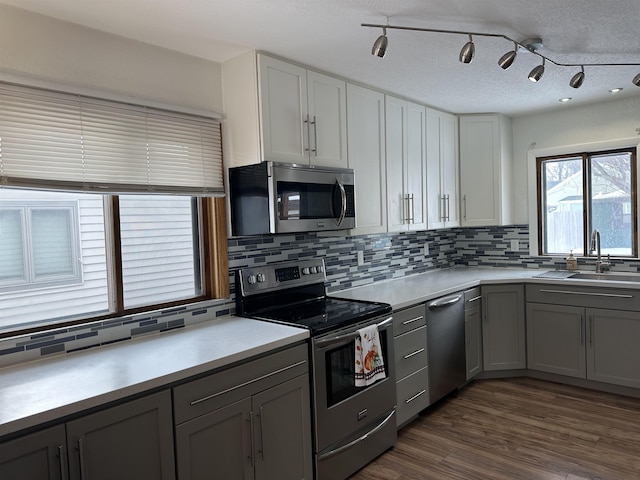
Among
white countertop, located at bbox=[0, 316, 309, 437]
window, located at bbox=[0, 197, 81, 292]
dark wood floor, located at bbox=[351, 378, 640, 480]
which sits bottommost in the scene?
dark wood floor, located at bbox=[351, 378, 640, 480]

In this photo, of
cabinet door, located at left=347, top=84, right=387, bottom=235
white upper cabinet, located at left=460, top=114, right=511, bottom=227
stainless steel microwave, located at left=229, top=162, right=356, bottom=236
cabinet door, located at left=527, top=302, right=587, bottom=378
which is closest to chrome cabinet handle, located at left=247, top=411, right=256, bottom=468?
stainless steel microwave, located at left=229, top=162, right=356, bottom=236

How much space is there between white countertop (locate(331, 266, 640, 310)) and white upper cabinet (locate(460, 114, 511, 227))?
483 millimetres

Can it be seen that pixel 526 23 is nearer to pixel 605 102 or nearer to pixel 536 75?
pixel 536 75

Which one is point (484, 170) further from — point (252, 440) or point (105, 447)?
point (105, 447)

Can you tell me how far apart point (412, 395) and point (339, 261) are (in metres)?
1.06

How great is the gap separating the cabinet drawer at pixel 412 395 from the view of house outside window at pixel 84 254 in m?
1.43

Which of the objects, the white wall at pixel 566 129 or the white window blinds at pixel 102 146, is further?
the white wall at pixel 566 129

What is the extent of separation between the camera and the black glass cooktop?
7.74ft

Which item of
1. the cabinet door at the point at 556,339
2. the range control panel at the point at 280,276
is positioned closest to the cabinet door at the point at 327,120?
the range control panel at the point at 280,276

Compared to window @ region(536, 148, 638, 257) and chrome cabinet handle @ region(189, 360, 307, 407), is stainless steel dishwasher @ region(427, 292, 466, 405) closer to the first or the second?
chrome cabinet handle @ region(189, 360, 307, 407)

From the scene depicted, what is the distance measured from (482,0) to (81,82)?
1.83 metres

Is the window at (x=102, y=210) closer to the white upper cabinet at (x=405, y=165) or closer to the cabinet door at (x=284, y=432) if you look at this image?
the cabinet door at (x=284, y=432)

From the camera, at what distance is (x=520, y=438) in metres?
2.82

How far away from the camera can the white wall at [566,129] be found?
374 cm
